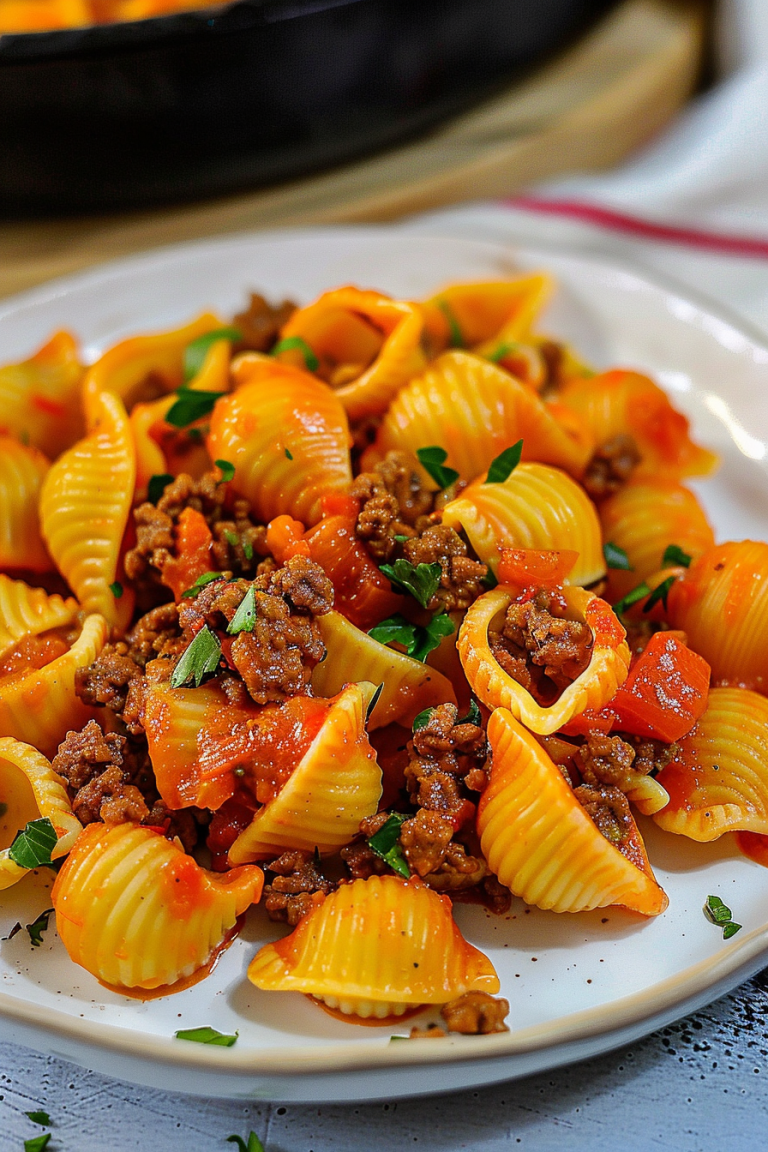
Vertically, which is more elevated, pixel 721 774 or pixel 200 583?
pixel 200 583

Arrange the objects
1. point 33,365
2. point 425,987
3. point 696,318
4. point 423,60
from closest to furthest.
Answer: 1. point 425,987
2. point 33,365
3. point 696,318
4. point 423,60

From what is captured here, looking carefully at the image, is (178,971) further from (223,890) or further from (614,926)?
(614,926)

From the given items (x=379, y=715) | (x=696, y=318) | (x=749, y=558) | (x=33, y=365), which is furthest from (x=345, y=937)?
(x=696, y=318)

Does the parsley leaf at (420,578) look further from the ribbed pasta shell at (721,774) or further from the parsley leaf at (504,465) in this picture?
the ribbed pasta shell at (721,774)

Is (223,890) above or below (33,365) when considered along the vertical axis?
below

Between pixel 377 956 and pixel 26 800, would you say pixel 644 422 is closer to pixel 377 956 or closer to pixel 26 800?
pixel 377 956

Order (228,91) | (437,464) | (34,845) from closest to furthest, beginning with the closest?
(34,845) < (437,464) < (228,91)

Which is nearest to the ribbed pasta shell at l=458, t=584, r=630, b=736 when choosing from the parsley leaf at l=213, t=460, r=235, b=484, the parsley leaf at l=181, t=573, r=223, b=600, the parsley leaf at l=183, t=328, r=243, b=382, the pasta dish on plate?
the pasta dish on plate

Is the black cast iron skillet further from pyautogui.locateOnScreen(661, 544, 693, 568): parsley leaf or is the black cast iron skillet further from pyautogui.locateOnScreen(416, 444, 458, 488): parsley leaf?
pyautogui.locateOnScreen(661, 544, 693, 568): parsley leaf

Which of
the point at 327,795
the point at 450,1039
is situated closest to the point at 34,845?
the point at 327,795
